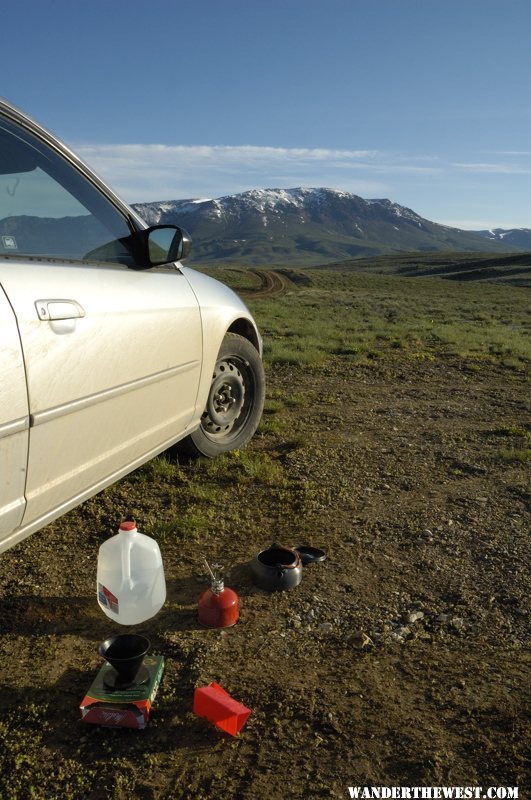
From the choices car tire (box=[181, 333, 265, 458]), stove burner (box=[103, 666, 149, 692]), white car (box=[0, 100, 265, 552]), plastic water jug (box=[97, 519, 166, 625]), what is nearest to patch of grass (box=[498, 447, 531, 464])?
car tire (box=[181, 333, 265, 458])

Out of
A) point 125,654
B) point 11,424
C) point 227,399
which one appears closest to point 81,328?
point 11,424

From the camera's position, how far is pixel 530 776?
1819 mm

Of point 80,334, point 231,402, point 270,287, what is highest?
point 80,334

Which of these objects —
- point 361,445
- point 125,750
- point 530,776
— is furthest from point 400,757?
point 361,445

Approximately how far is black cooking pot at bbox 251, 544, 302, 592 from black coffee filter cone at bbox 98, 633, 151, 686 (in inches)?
30.4

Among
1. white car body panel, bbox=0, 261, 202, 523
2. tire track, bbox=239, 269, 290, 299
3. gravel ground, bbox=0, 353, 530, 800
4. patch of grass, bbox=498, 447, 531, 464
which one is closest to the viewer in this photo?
gravel ground, bbox=0, 353, 530, 800

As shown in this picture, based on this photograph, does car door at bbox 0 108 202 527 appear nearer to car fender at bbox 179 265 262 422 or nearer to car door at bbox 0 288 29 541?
car door at bbox 0 288 29 541

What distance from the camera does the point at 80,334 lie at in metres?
2.33

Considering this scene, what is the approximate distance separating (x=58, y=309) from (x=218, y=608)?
1348 millimetres

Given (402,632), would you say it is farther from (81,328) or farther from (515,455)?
(515,455)

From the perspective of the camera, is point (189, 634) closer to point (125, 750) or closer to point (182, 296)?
point (125, 750)

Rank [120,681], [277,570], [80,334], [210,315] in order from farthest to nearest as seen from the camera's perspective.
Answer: [210,315]
[277,570]
[80,334]
[120,681]

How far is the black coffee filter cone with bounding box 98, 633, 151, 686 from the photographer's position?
6.64 feet

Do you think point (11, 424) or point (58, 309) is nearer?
point (11, 424)
